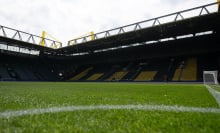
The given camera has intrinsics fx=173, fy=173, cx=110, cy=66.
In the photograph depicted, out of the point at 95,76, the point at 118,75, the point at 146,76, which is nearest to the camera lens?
the point at 146,76

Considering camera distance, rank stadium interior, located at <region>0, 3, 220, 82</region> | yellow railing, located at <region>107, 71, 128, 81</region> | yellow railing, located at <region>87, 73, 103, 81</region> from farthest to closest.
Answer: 1. yellow railing, located at <region>87, 73, 103, 81</region>
2. yellow railing, located at <region>107, 71, 128, 81</region>
3. stadium interior, located at <region>0, 3, 220, 82</region>

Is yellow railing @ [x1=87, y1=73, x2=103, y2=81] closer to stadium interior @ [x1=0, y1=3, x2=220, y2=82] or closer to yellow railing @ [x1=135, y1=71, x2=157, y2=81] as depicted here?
stadium interior @ [x1=0, y1=3, x2=220, y2=82]

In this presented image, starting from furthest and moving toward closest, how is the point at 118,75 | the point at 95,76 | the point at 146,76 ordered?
the point at 95,76, the point at 118,75, the point at 146,76

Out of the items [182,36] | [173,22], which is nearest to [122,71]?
[182,36]

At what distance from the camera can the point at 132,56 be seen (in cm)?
3481

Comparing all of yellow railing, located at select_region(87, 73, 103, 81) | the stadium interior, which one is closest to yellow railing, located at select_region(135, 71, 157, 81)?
the stadium interior

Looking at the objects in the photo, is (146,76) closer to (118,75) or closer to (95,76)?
(118,75)

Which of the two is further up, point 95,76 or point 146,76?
point 95,76

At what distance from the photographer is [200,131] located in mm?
1575

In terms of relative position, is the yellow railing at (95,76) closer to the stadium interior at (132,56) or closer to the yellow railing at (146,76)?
the stadium interior at (132,56)

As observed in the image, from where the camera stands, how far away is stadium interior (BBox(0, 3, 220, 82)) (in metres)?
A: 24.4

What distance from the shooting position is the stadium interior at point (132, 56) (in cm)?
2442

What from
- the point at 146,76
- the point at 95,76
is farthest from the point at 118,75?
the point at 146,76

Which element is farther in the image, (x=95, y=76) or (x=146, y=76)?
(x=95, y=76)
